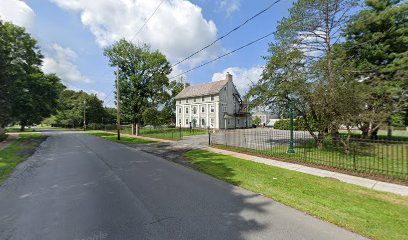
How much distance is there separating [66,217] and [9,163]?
8739 mm

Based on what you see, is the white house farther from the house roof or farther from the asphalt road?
the asphalt road

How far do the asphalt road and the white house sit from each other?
3212cm

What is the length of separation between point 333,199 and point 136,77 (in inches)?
1209

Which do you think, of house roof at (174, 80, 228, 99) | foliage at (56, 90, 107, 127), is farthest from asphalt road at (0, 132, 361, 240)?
foliage at (56, 90, 107, 127)

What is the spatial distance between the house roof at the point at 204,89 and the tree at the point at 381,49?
24017mm

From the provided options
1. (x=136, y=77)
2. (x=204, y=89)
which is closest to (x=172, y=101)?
(x=204, y=89)

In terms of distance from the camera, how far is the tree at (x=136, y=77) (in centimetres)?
3147

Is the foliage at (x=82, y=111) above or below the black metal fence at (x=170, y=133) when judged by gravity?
above

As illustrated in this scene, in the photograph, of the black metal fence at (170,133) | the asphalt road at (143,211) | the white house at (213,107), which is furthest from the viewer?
the white house at (213,107)

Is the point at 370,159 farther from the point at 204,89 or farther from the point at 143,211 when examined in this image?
the point at 204,89

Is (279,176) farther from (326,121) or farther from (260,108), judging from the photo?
(260,108)

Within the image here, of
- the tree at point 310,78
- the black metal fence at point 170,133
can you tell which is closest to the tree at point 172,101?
the black metal fence at point 170,133

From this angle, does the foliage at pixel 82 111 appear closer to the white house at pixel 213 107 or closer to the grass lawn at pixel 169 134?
the white house at pixel 213 107

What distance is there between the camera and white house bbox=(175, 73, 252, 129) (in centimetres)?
3881
